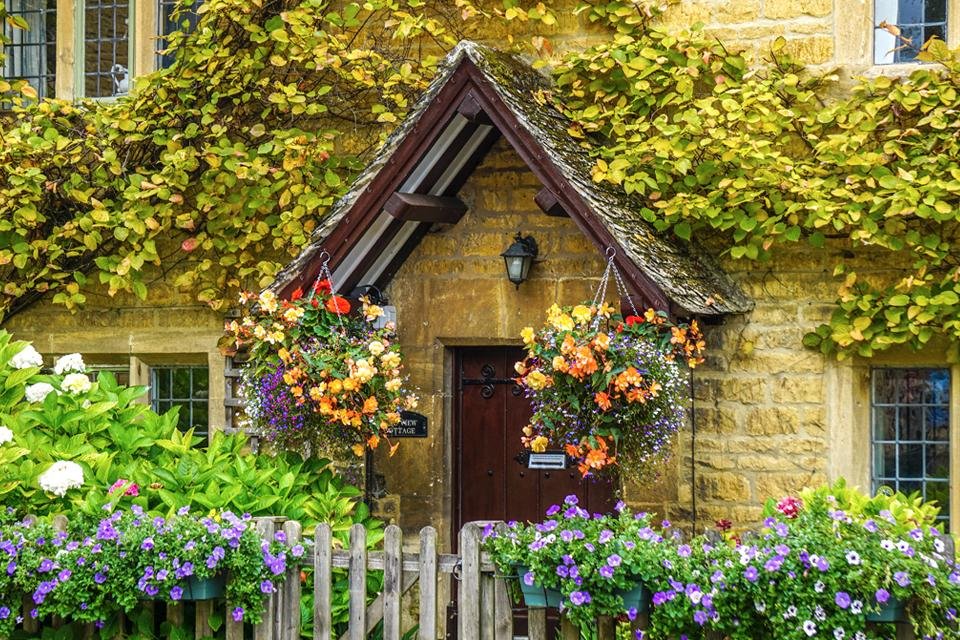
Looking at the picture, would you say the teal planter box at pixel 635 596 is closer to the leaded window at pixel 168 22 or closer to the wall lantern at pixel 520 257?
the wall lantern at pixel 520 257

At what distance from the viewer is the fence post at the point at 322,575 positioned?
702cm

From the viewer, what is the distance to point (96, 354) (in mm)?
10320

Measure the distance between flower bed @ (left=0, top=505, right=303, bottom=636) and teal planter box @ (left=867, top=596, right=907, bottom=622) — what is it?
2698 mm

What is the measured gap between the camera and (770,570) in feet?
20.2

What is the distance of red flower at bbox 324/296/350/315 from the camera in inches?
332

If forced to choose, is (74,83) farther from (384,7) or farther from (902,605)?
(902,605)

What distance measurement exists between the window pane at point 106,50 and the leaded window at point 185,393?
2.06 meters

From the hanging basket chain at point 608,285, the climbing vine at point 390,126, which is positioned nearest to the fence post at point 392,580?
the hanging basket chain at point 608,285

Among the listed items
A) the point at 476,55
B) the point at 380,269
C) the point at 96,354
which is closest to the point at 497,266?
the point at 380,269

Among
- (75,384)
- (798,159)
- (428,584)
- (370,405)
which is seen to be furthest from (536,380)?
(75,384)

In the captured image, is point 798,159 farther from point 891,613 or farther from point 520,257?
point 891,613

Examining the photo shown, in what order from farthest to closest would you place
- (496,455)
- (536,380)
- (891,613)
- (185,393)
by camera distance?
(185,393) < (496,455) < (536,380) < (891,613)

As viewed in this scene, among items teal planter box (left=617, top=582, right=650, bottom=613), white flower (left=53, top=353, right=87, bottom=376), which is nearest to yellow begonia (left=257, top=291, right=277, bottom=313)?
white flower (left=53, top=353, right=87, bottom=376)

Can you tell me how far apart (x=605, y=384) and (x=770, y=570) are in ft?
5.31
